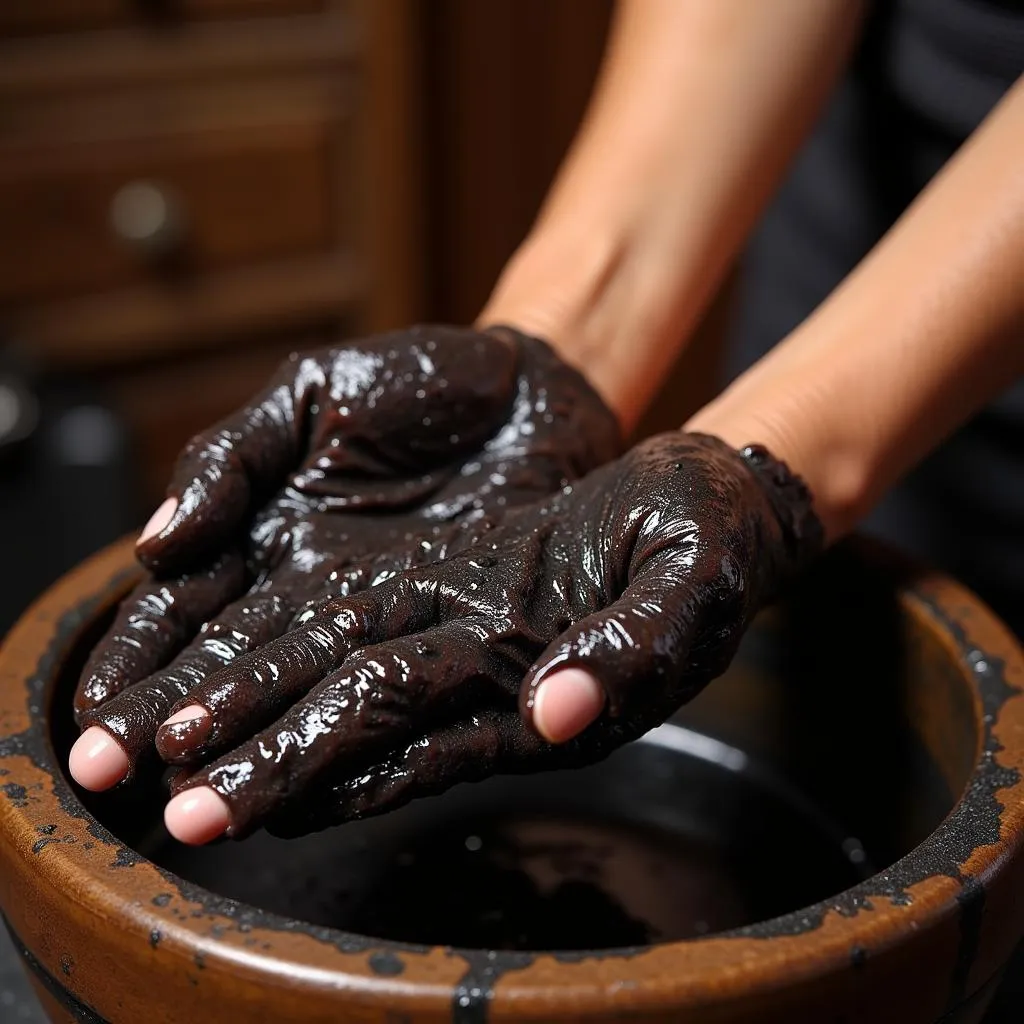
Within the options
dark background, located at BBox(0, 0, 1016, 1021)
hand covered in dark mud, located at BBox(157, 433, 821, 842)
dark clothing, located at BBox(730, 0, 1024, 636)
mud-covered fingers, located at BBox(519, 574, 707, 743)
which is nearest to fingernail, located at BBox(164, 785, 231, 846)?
hand covered in dark mud, located at BBox(157, 433, 821, 842)

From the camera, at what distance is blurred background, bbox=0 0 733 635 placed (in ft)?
4.78

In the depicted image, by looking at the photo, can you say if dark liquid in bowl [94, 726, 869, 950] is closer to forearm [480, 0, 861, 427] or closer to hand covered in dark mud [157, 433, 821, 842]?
hand covered in dark mud [157, 433, 821, 842]

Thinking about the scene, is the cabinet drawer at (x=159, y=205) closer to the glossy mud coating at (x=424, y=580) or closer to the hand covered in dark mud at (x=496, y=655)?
the glossy mud coating at (x=424, y=580)

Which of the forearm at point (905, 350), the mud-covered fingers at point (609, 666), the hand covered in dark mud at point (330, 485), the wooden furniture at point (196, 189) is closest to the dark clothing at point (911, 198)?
the forearm at point (905, 350)

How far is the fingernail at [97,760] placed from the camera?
0.47 m

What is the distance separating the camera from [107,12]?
145 centimetres

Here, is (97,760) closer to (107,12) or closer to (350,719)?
(350,719)

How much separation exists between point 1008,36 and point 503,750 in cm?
56

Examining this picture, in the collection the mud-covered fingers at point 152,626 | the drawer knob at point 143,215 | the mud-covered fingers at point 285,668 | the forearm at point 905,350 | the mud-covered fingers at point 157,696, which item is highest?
the forearm at point 905,350

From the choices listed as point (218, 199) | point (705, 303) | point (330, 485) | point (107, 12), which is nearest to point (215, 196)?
point (218, 199)

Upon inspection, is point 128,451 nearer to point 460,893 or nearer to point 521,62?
point 521,62

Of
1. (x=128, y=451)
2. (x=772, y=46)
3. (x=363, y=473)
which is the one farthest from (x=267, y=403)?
(x=128, y=451)

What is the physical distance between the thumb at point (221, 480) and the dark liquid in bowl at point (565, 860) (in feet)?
0.37

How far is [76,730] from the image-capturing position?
545 mm
